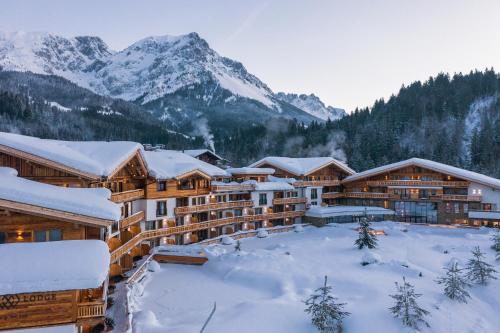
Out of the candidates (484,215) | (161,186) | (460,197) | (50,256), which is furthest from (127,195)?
(484,215)

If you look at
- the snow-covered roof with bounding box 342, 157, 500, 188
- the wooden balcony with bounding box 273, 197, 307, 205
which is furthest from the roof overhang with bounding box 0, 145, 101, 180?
the snow-covered roof with bounding box 342, 157, 500, 188

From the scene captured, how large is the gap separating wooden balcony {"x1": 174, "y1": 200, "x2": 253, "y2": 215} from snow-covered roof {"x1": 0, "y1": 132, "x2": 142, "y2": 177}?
1081 centimetres

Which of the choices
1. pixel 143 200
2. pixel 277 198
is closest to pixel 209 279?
pixel 143 200

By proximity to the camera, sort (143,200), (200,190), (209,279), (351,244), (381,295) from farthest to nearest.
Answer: (200,190), (351,244), (143,200), (209,279), (381,295)

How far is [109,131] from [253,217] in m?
119

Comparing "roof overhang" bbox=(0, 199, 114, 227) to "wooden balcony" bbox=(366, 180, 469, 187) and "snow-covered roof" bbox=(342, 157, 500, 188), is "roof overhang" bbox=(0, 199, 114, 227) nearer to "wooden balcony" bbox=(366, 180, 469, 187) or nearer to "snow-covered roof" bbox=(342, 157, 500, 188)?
"snow-covered roof" bbox=(342, 157, 500, 188)

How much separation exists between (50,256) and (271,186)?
35.0m

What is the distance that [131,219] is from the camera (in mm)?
29219

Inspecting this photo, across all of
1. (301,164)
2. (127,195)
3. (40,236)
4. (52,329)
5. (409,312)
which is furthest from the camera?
(301,164)

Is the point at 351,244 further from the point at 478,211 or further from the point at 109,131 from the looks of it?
the point at 109,131

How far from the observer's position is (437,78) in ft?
450

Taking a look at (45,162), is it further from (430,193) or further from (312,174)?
(430,193)

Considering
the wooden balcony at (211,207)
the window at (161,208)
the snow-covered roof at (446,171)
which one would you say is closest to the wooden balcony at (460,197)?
the snow-covered roof at (446,171)

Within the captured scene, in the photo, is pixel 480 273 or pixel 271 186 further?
pixel 271 186
